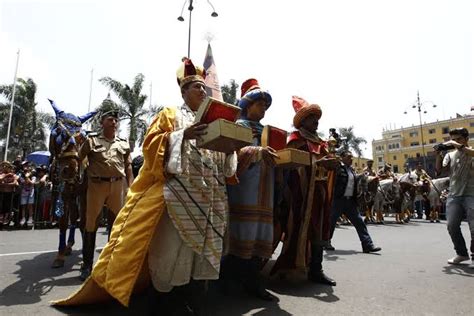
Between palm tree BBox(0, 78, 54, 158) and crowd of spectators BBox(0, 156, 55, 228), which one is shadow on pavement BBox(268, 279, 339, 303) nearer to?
crowd of spectators BBox(0, 156, 55, 228)

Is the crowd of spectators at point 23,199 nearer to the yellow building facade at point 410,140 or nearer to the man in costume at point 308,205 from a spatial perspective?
the man in costume at point 308,205

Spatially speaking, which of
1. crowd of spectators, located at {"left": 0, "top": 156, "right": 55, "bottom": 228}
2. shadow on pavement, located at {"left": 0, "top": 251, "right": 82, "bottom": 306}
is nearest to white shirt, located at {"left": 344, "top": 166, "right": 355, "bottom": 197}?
shadow on pavement, located at {"left": 0, "top": 251, "right": 82, "bottom": 306}

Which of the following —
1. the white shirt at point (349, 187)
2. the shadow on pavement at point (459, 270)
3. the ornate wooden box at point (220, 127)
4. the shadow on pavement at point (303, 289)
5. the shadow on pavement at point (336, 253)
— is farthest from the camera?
the white shirt at point (349, 187)

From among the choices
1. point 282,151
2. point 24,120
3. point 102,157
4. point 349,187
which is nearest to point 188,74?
point 282,151

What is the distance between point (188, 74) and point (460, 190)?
4.78 metres

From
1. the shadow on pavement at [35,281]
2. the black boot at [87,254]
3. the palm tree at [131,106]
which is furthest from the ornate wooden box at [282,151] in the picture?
the palm tree at [131,106]

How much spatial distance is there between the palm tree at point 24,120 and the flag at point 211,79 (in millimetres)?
27692

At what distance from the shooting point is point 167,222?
109 inches

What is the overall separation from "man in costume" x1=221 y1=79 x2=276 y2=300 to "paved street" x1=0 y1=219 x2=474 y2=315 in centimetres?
26

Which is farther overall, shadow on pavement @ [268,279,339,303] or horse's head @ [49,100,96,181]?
horse's head @ [49,100,96,181]

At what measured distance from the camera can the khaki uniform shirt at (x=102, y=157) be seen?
4.50 m

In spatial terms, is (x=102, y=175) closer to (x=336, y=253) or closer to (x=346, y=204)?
(x=336, y=253)

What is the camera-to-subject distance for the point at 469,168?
5.63 metres

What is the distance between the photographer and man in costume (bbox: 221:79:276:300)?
344cm
